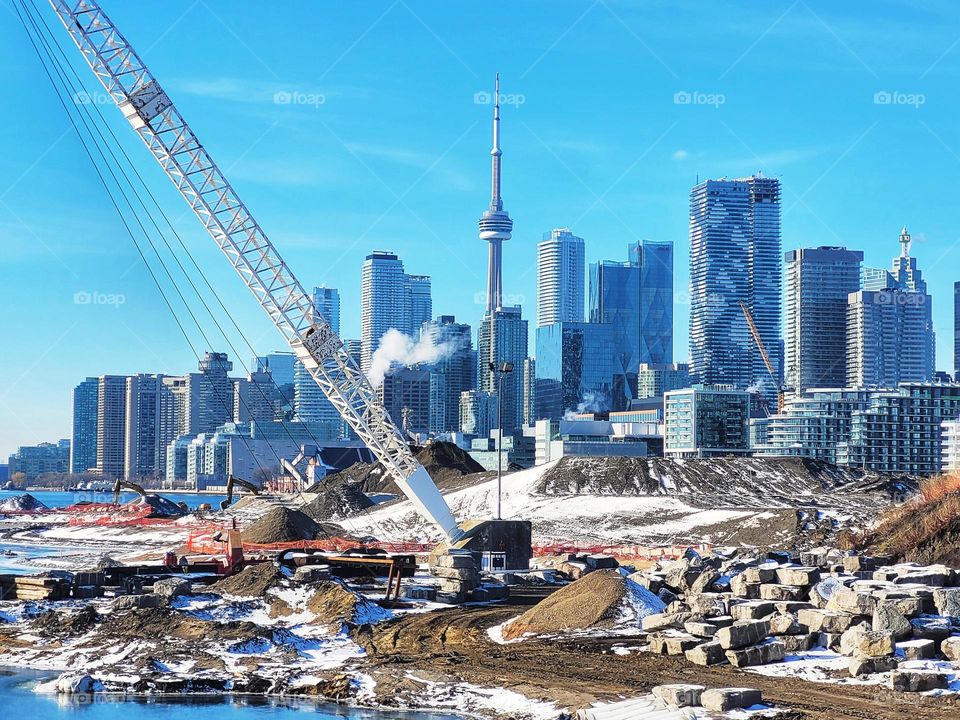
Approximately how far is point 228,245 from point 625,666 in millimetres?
35184

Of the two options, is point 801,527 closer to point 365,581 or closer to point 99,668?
point 365,581

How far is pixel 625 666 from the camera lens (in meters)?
29.0

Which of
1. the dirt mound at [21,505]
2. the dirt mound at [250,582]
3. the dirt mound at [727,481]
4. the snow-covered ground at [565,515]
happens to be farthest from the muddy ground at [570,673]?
the dirt mound at [21,505]

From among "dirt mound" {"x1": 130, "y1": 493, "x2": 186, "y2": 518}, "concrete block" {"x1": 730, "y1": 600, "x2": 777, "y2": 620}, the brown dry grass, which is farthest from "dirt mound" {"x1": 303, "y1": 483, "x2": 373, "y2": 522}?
"concrete block" {"x1": 730, "y1": 600, "x2": 777, "y2": 620}

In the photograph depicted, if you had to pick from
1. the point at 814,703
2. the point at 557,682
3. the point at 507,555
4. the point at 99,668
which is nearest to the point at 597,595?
the point at 557,682

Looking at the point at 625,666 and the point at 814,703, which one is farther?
the point at 625,666

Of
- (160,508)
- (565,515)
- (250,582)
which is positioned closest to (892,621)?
(250,582)

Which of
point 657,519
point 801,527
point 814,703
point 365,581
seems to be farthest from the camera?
point 657,519

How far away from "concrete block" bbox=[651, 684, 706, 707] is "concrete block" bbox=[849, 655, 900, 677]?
15.1ft

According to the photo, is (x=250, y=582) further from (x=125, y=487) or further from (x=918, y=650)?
(x=125, y=487)

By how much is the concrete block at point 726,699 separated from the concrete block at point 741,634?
14.8 feet

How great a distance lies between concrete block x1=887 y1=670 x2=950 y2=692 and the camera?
26.2m

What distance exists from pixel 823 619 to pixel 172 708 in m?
14.7

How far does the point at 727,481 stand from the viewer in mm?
87500
